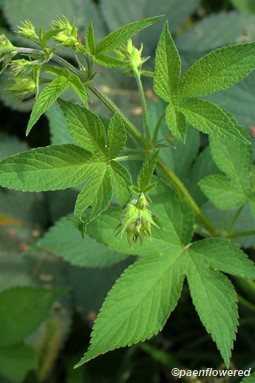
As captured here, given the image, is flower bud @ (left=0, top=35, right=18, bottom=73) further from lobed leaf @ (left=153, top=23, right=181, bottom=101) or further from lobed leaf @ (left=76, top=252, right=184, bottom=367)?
lobed leaf @ (left=76, top=252, right=184, bottom=367)

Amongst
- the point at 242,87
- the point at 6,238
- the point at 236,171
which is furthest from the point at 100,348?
the point at 6,238

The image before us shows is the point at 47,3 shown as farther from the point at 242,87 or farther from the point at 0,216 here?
the point at 242,87

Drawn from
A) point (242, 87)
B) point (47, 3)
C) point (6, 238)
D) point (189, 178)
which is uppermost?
point (47, 3)

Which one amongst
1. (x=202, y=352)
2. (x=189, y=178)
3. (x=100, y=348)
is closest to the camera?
(x=100, y=348)

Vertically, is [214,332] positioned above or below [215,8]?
below

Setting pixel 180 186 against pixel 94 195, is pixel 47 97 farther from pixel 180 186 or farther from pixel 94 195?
pixel 180 186

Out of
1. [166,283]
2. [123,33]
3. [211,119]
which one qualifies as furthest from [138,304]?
[123,33]

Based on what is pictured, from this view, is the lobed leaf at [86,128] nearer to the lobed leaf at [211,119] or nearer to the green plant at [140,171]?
the green plant at [140,171]
